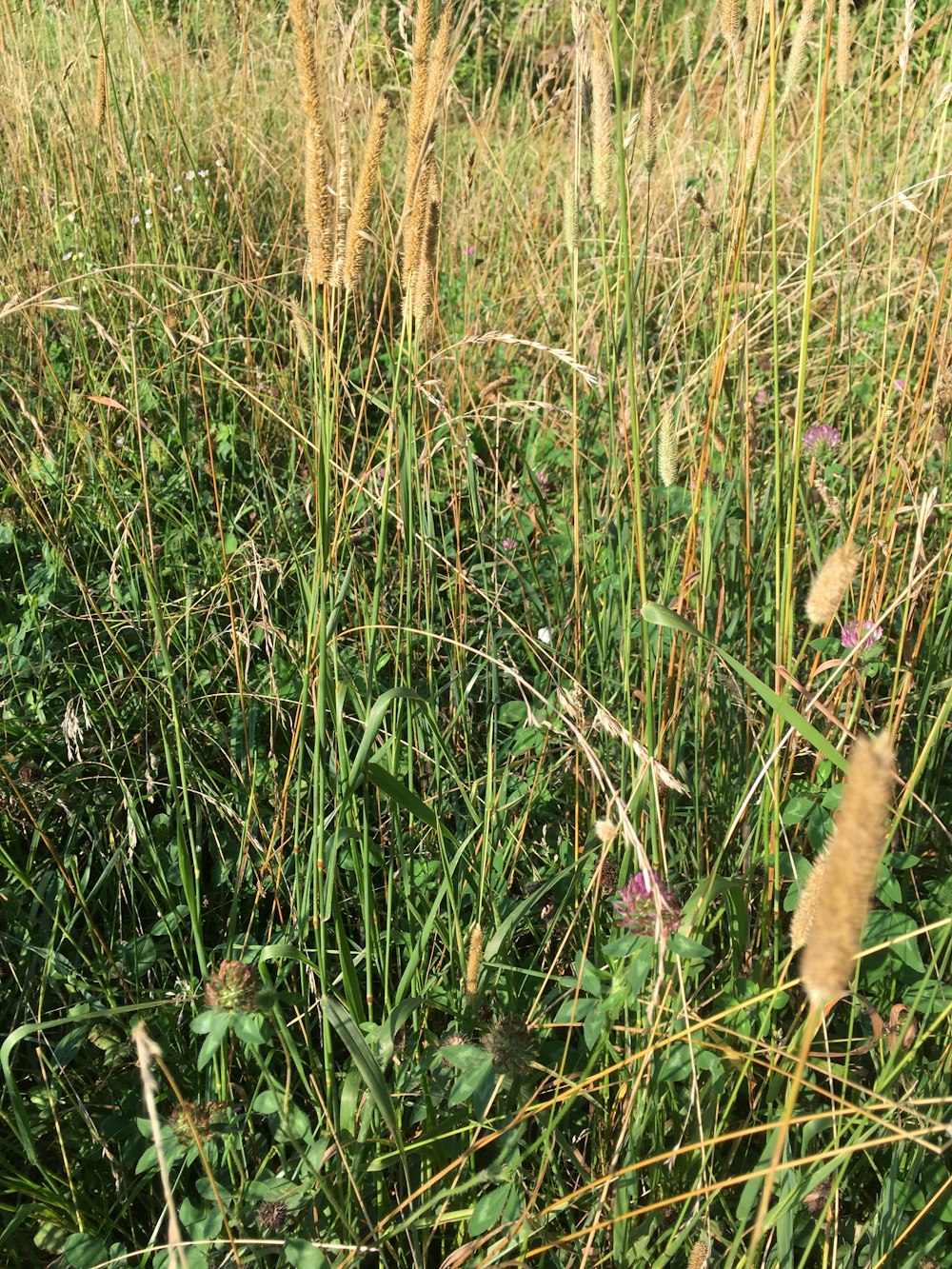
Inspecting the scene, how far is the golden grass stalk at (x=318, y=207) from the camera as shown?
0.87 meters

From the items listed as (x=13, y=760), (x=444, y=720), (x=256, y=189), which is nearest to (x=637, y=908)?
(x=444, y=720)

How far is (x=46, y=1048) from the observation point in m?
1.23

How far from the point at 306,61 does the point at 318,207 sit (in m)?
0.11

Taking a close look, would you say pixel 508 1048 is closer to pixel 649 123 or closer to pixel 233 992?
pixel 233 992

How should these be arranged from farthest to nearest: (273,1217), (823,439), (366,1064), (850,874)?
(823,439)
(273,1217)
(366,1064)
(850,874)

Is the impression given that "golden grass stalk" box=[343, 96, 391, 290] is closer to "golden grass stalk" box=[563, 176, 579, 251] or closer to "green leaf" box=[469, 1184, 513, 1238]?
"golden grass stalk" box=[563, 176, 579, 251]

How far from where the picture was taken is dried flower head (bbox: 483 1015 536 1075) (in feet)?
3.03

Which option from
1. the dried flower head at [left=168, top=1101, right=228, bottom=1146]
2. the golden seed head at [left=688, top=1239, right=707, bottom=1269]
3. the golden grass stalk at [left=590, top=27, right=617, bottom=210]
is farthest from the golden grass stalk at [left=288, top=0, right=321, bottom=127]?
the golden seed head at [left=688, top=1239, right=707, bottom=1269]

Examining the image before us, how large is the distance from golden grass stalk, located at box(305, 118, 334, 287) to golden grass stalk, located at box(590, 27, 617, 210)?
0.41 meters

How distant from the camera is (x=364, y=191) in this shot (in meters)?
0.94

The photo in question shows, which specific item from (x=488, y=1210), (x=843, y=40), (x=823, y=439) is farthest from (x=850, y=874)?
(x=823, y=439)

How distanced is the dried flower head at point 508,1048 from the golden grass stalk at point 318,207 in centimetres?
70

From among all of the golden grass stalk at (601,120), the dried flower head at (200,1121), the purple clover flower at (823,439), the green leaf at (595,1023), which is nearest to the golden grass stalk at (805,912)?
the green leaf at (595,1023)

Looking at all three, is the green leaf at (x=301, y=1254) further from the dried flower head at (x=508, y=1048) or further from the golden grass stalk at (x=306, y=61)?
the golden grass stalk at (x=306, y=61)
